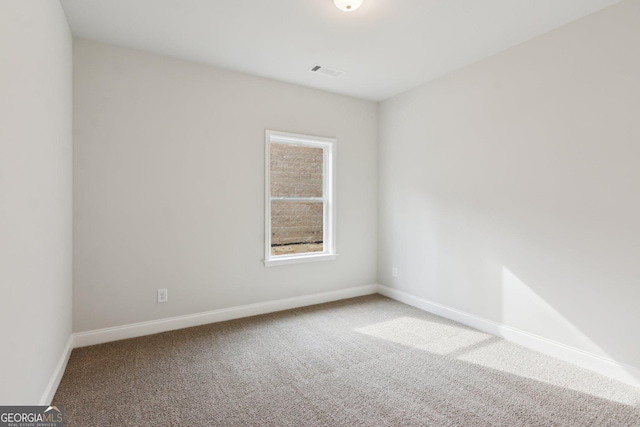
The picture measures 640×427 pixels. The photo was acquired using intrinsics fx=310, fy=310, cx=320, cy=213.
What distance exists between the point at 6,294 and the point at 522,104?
377cm

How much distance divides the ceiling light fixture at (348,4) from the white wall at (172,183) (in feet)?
5.14

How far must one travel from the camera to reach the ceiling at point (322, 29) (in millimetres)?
2338

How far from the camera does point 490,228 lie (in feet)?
10.3

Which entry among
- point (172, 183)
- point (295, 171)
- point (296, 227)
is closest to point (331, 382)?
point (296, 227)

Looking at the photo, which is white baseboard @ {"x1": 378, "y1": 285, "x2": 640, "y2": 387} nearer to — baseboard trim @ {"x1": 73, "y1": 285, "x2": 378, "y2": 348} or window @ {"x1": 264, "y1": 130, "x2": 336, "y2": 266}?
baseboard trim @ {"x1": 73, "y1": 285, "x2": 378, "y2": 348}

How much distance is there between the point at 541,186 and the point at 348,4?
7.24ft

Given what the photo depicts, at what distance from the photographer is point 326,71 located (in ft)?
11.4

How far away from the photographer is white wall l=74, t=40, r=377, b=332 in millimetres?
2789

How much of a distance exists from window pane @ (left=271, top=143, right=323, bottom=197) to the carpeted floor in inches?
66.3

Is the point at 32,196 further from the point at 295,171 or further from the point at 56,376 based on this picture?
the point at 295,171

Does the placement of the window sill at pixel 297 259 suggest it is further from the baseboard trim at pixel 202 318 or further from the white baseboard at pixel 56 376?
the white baseboard at pixel 56 376

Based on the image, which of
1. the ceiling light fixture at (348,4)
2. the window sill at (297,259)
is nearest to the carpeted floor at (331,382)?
the window sill at (297,259)

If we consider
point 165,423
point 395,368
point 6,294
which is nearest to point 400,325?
point 395,368

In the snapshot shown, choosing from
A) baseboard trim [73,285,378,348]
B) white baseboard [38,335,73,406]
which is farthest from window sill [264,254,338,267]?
white baseboard [38,335,73,406]
